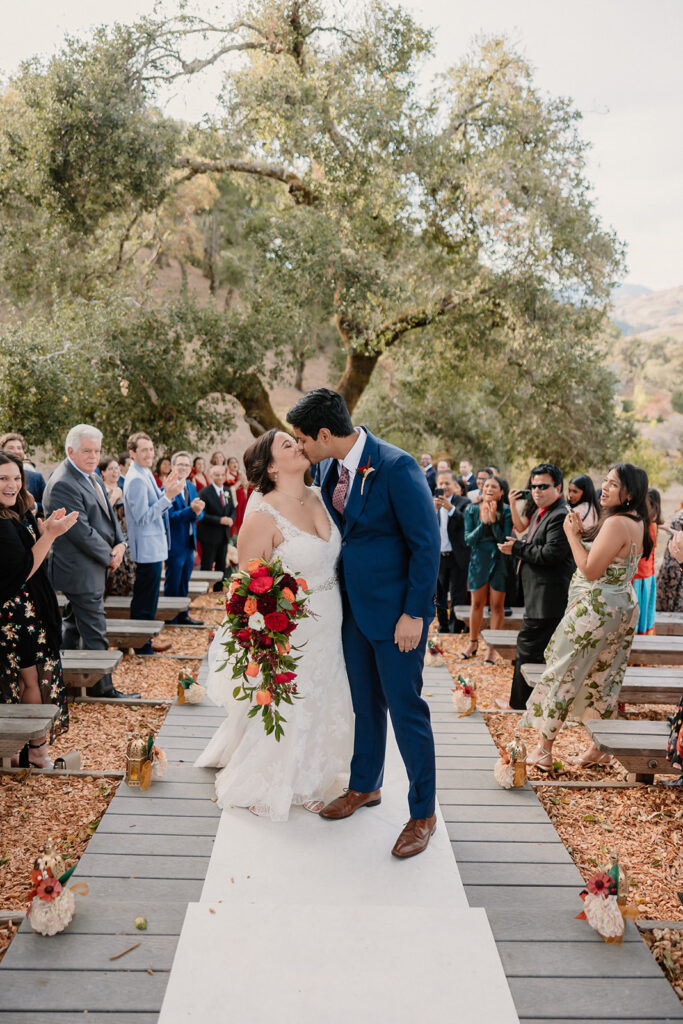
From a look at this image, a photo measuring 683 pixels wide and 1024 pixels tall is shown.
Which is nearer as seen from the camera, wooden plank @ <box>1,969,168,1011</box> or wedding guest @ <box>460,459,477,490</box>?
wooden plank @ <box>1,969,168,1011</box>

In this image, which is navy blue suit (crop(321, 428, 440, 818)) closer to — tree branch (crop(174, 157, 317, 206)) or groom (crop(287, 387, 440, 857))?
groom (crop(287, 387, 440, 857))

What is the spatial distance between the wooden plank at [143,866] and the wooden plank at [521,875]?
1.15 m

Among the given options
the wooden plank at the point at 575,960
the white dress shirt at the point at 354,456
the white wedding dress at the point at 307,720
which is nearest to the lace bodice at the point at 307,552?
the white wedding dress at the point at 307,720

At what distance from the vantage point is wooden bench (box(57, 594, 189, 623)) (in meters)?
7.08

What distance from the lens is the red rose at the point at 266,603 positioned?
3.33m

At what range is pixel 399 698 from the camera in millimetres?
3254

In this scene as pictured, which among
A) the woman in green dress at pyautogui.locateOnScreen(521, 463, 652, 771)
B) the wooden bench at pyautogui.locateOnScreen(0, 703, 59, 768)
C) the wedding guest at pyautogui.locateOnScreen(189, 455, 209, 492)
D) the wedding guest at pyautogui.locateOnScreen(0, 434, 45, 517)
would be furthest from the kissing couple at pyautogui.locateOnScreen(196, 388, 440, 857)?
the wedding guest at pyautogui.locateOnScreen(189, 455, 209, 492)

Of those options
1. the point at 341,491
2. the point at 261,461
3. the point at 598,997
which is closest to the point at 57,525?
the point at 261,461

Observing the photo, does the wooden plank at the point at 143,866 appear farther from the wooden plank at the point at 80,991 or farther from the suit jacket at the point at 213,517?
the suit jacket at the point at 213,517

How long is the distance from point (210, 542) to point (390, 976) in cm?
847

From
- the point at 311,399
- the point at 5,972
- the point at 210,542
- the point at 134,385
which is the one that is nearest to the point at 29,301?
the point at 134,385

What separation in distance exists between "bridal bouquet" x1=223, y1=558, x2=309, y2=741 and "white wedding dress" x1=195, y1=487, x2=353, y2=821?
17cm

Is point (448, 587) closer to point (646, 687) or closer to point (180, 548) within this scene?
point (180, 548)

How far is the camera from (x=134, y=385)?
12.7 metres
